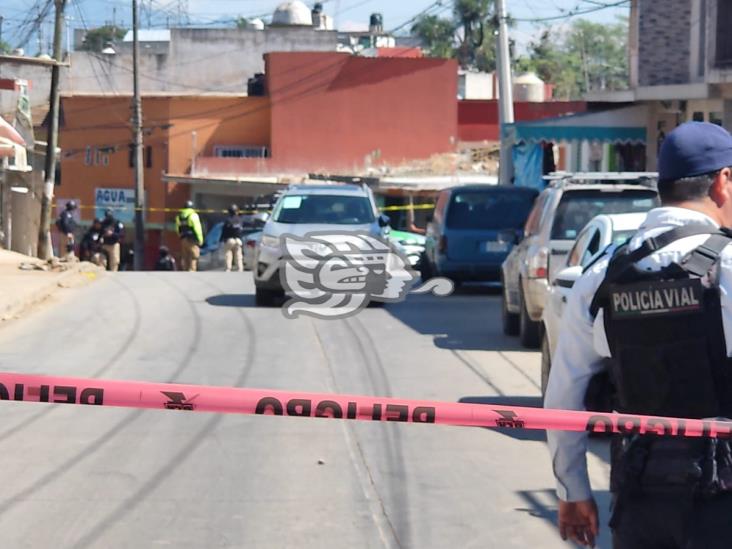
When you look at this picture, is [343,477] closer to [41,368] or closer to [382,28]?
[41,368]

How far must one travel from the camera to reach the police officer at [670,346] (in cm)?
340

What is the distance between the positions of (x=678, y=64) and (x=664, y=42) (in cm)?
61

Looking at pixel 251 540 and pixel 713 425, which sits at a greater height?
pixel 713 425

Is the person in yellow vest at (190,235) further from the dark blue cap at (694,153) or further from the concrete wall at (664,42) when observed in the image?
the dark blue cap at (694,153)

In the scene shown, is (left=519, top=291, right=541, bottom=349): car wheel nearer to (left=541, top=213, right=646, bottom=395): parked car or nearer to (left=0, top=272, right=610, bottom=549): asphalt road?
(left=0, top=272, right=610, bottom=549): asphalt road

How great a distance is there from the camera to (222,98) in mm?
52531

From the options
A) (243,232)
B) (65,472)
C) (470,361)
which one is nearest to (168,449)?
(65,472)

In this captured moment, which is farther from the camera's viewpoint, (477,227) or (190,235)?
(190,235)

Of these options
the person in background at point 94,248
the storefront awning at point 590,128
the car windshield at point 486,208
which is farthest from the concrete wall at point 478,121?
the car windshield at point 486,208

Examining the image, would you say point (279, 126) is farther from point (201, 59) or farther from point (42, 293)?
point (42, 293)

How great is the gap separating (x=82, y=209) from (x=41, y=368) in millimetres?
42507

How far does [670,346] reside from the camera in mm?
3426

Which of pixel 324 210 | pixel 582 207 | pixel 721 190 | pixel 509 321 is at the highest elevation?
pixel 721 190

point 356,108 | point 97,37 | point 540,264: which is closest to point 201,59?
point 356,108
